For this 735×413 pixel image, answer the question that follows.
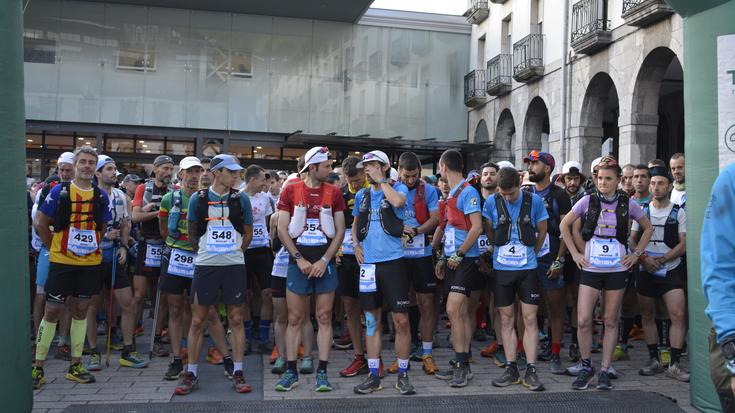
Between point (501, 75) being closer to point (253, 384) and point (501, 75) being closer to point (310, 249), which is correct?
point (310, 249)

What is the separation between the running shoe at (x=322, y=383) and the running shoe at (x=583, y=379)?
7.20ft

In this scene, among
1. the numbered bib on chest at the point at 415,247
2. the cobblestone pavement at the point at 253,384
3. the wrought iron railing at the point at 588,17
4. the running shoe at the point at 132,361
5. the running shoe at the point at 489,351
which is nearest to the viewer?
the cobblestone pavement at the point at 253,384

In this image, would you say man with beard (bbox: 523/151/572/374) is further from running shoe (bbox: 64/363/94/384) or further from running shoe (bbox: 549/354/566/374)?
running shoe (bbox: 64/363/94/384)

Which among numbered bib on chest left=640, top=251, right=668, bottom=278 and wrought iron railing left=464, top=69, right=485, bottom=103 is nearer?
numbered bib on chest left=640, top=251, right=668, bottom=278

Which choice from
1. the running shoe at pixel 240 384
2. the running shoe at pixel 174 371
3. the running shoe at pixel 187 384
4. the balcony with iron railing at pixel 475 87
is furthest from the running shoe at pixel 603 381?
the balcony with iron railing at pixel 475 87

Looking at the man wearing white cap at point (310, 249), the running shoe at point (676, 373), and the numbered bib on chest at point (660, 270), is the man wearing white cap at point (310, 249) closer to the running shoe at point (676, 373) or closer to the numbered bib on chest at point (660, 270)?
the numbered bib on chest at point (660, 270)

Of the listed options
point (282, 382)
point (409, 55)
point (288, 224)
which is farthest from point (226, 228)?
point (409, 55)

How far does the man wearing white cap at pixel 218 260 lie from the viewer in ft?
18.9

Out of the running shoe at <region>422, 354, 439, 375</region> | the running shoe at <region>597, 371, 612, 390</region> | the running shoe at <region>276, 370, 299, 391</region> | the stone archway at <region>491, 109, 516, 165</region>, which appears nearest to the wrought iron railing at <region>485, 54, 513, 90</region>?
the stone archway at <region>491, 109, 516, 165</region>

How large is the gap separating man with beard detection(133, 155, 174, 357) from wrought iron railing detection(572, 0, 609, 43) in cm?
1243

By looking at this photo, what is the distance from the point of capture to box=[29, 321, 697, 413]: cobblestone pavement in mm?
5602

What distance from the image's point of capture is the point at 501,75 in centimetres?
2211

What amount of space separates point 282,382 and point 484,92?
19434 millimetres

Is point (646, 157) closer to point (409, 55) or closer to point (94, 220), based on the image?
point (409, 55)
